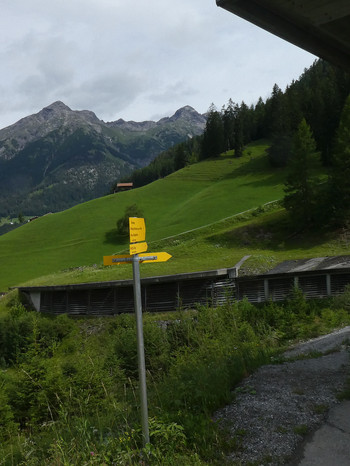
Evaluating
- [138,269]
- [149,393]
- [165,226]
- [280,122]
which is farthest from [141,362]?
[280,122]

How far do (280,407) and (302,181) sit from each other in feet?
135

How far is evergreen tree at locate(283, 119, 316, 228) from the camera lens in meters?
44.4

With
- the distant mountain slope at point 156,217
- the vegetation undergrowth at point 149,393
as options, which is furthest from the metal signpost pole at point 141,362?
the distant mountain slope at point 156,217

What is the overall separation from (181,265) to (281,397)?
31034 mm

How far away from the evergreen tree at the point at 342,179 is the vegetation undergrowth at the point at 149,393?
22.0m

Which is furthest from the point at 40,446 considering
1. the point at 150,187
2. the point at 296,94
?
the point at 296,94

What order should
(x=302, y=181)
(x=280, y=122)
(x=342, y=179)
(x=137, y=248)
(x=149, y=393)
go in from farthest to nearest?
(x=280, y=122) < (x=302, y=181) < (x=342, y=179) < (x=149, y=393) < (x=137, y=248)

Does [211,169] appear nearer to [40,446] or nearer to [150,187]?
[150,187]

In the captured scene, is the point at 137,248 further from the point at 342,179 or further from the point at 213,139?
the point at 213,139

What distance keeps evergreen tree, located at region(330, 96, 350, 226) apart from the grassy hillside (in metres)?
9.55

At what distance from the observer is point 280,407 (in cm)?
673

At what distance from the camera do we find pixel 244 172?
3861 inches

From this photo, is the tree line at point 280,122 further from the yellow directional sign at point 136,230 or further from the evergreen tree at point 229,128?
the yellow directional sign at point 136,230

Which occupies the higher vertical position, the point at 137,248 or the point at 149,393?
the point at 137,248
